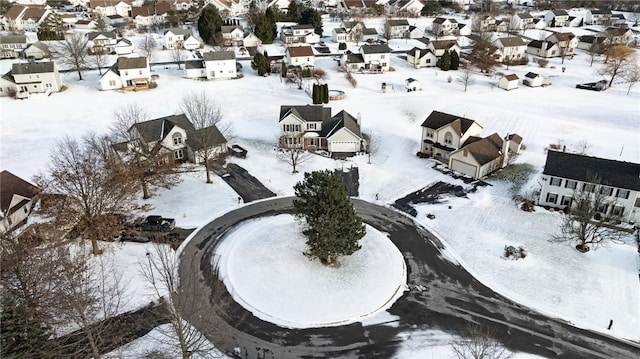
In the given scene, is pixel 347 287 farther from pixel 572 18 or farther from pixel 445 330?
pixel 572 18

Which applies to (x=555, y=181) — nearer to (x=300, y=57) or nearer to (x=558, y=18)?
(x=300, y=57)

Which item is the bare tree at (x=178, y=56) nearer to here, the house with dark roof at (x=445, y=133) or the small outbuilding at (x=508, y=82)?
the house with dark roof at (x=445, y=133)

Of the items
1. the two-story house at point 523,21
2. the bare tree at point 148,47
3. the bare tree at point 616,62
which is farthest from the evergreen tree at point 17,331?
the two-story house at point 523,21

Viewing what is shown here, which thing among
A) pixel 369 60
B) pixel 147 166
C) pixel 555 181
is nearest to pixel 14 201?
pixel 147 166

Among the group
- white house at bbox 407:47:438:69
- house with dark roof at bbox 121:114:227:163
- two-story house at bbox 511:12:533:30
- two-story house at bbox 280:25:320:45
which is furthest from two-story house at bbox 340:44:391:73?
two-story house at bbox 511:12:533:30

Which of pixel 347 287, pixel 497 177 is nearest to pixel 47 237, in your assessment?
pixel 347 287
